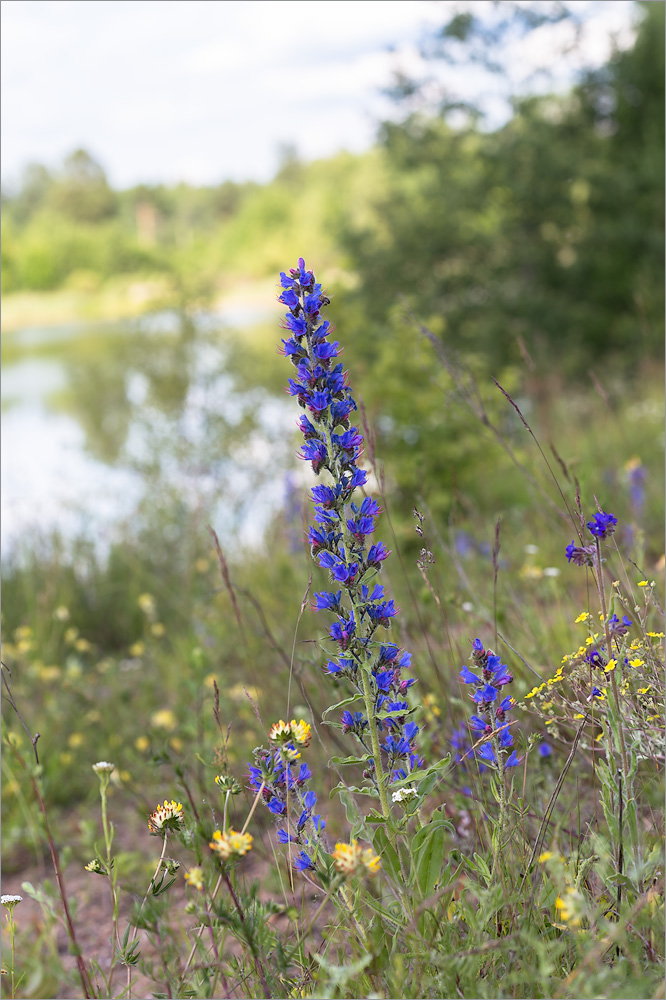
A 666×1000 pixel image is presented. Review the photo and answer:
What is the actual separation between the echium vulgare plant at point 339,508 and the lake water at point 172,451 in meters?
4.39

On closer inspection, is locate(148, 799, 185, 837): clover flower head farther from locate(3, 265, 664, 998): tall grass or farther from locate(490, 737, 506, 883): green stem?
locate(490, 737, 506, 883): green stem

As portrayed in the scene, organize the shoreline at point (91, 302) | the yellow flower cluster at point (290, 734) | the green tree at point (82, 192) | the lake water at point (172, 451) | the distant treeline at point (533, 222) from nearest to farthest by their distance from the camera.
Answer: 1. the yellow flower cluster at point (290, 734)
2. the lake water at point (172, 451)
3. the distant treeline at point (533, 222)
4. the shoreline at point (91, 302)
5. the green tree at point (82, 192)

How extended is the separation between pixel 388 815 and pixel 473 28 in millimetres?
13728

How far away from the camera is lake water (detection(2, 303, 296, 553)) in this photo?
670cm

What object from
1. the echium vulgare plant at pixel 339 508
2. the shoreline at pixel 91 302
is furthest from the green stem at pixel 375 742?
the shoreline at pixel 91 302

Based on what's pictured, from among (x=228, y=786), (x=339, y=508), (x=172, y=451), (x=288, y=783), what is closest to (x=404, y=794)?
(x=288, y=783)

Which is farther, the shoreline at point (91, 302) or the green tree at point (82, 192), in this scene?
the green tree at point (82, 192)

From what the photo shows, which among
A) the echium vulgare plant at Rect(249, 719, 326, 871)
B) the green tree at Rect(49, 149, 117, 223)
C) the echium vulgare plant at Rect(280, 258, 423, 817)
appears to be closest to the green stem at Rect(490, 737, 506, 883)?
the echium vulgare plant at Rect(280, 258, 423, 817)

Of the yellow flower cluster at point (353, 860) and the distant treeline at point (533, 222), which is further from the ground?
the distant treeline at point (533, 222)

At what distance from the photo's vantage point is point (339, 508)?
1.50m

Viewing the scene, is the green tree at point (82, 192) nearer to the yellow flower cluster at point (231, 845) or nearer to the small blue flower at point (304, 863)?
the small blue flower at point (304, 863)

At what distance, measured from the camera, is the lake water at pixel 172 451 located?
22.0 feet

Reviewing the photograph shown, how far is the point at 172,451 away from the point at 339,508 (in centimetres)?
698

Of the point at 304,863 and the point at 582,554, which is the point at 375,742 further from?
the point at 582,554
